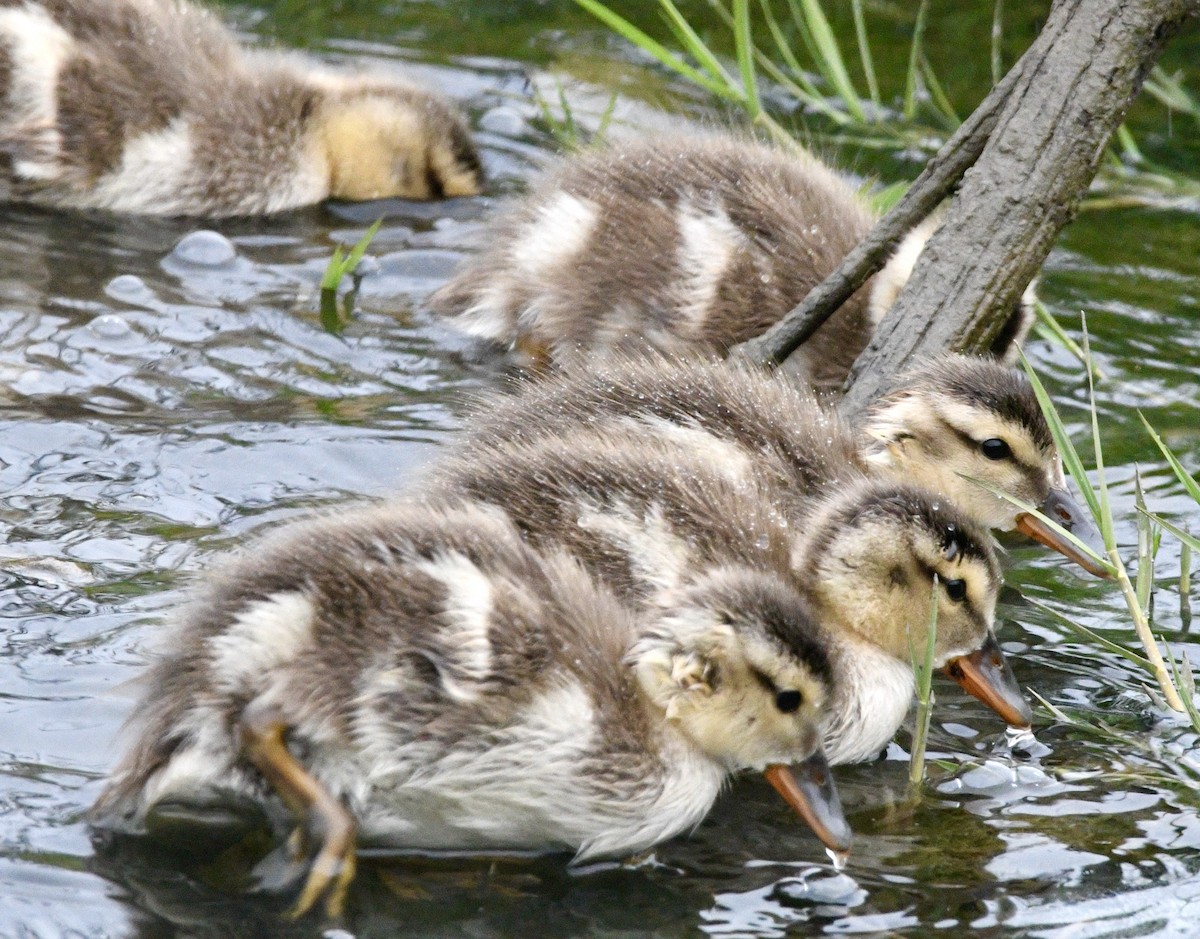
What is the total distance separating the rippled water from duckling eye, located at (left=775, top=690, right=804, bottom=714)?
0.19 metres

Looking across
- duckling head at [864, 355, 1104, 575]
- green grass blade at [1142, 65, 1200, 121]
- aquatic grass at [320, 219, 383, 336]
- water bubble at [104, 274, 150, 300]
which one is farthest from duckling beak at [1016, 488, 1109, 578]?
green grass blade at [1142, 65, 1200, 121]

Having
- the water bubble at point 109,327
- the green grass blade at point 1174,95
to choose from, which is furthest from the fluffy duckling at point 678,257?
the green grass blade at point 1174,95

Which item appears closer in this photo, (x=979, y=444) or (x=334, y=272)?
(x=979, y=444)

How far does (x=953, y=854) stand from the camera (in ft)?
8.61

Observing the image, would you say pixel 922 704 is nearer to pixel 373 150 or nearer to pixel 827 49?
pixel 827 49

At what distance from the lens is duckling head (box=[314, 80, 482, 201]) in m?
5.24

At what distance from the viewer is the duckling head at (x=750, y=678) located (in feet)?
8.50

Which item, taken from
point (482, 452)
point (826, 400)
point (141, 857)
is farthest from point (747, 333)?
point (141, 857)

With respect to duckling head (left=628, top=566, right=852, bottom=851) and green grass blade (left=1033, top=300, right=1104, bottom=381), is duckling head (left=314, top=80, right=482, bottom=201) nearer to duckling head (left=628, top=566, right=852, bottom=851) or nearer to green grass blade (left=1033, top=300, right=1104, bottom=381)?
green grass blade (left=1033, top=300, right=1104, bottom=381)

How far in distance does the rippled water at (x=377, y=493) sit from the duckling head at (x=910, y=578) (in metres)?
0.11

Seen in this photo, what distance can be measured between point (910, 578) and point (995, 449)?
1.99ft

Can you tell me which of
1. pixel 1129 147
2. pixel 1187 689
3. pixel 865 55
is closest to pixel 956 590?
pixel 1187 689

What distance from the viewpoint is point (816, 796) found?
2.63 metres

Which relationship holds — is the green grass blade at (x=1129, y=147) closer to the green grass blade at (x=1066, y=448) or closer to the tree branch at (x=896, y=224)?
the tree branch at (x=896, y=224)
